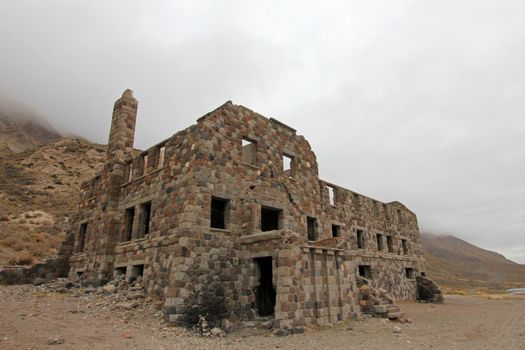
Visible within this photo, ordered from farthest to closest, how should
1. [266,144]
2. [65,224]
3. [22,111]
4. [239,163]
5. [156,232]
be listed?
[22,111], [65,224], [266,144], [239,163], [156,232]

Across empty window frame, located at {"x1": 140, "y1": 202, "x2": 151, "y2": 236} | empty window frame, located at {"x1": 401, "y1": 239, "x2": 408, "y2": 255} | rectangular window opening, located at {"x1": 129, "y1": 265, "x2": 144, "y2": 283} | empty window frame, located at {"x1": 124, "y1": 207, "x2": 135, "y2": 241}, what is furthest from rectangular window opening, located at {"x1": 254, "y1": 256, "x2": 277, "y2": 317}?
empty window frame, located at {"x1": 401, "y1": 239, "x2": 408, "y2": 255}

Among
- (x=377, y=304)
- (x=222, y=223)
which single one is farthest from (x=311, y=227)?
(x=222, y=223)

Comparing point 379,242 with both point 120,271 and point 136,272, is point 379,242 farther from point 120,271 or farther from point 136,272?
point 120,271

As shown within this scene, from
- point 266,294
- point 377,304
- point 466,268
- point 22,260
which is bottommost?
point 377,304

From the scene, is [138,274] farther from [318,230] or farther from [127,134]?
[318,230]

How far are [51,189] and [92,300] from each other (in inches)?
1288

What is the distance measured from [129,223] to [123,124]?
577cm

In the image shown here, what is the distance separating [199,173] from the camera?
1270 cm

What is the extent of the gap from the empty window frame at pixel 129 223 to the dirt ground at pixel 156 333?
3230 millimetres

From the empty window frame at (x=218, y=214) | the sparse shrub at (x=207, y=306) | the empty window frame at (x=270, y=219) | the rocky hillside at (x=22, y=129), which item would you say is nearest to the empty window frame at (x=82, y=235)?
the empty window frame at (x=218, y=214)

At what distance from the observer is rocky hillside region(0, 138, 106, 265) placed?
2538cm

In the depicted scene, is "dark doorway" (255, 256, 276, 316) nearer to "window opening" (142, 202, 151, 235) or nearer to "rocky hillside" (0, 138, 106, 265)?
"window opening" (142, 202, 151, 235)

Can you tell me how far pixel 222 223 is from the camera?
1480 cm

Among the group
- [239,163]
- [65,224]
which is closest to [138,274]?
[239,163]
